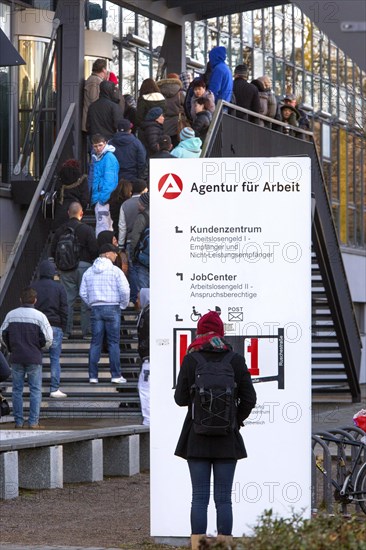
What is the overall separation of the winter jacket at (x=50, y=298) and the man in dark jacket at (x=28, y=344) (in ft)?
4.43

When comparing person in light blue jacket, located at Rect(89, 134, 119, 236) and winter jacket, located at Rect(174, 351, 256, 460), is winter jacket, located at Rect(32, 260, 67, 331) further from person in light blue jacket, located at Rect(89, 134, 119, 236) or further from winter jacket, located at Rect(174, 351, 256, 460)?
winter jacket, located at Rect(174, 351, 256, 460)

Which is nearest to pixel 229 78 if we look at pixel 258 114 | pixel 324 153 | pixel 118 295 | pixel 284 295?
pixel 258 114

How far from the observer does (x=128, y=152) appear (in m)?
21.6

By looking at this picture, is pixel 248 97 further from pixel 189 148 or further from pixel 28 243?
pixel 28 243

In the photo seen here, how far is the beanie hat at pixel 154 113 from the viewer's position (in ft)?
71.6

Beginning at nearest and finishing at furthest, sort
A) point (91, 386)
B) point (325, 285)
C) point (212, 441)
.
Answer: point (212, 441)
point (91, 386)
point (325, 285)

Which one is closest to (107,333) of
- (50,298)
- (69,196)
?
(50,298)

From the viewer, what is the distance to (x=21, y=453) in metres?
14.5

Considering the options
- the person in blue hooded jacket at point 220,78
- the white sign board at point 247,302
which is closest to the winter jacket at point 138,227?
the person in blue hooded jacket at point 220,78

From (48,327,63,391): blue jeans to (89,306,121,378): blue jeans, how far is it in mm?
414

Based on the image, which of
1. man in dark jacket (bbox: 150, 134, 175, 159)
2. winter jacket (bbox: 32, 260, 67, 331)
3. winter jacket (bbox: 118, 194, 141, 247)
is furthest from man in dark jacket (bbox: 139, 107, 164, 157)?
winter jacket (bbox: 32, 260, 67, 331)

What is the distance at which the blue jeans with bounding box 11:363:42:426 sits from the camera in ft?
57.9

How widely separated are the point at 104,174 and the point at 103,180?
4.1 inches

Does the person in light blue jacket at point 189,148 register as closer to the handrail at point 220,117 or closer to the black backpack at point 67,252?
the handrail at point 220,117
